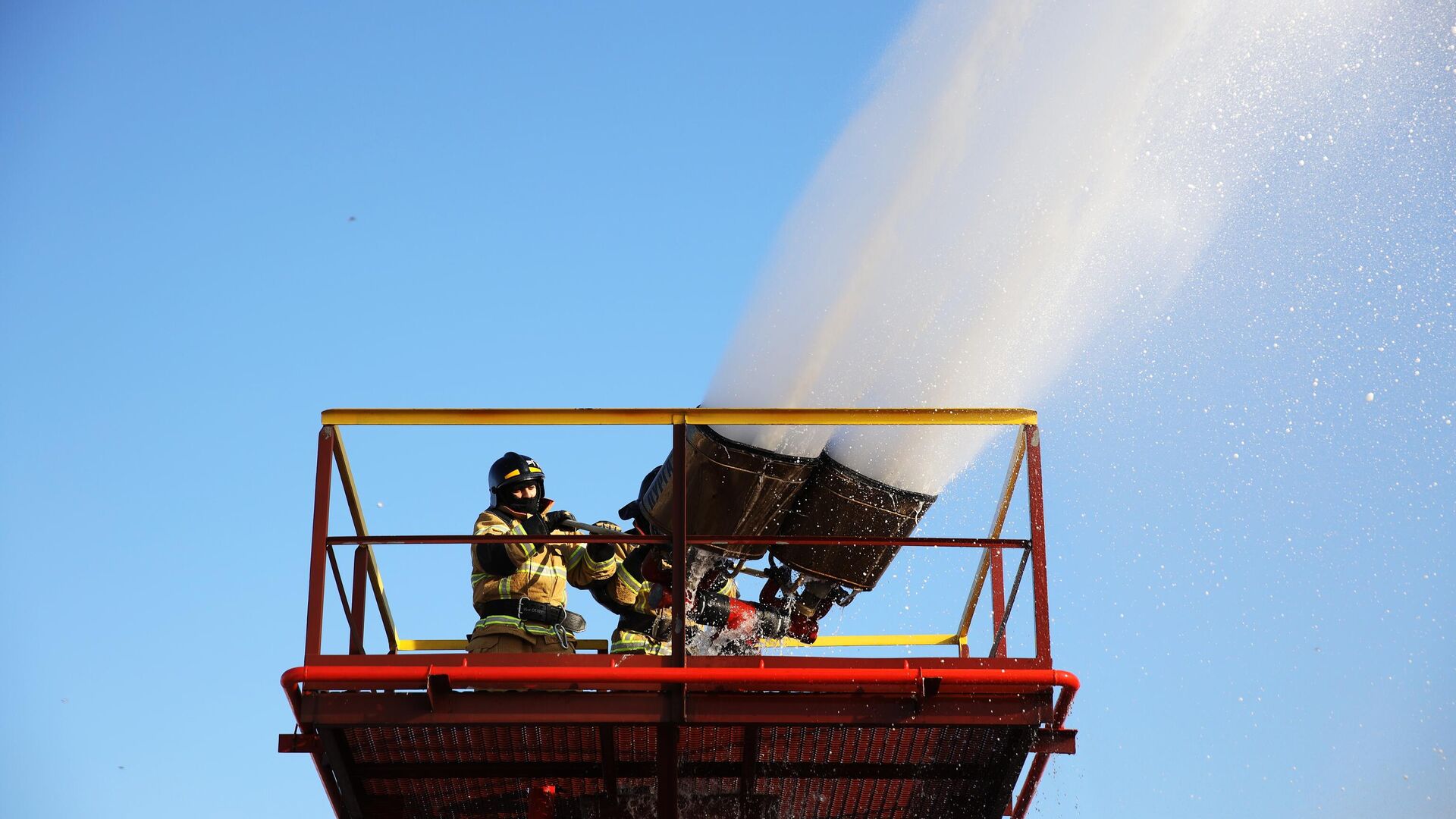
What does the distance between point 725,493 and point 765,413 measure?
877 millimetres

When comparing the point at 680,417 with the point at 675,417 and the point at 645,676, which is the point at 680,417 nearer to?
the point at 675,417

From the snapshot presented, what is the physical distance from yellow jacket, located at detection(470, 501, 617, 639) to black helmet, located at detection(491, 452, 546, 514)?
0.37ft

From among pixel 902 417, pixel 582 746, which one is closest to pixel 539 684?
pixel 582 746

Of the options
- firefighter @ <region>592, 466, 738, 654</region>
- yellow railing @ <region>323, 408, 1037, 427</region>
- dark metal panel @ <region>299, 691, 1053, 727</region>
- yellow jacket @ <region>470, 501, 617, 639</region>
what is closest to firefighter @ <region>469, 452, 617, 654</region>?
yellow jacket @ <region>470, 501, 617, 639</region>

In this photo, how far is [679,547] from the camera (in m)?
8.47

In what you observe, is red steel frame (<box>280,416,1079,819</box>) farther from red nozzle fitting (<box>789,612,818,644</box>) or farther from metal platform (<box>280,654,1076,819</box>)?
red nozzle fitting (<box>789,612,818,644</box>)

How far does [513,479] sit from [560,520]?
401 mm

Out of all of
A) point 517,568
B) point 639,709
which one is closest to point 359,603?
point 517,568

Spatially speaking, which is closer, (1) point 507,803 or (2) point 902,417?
(2) point 902,417

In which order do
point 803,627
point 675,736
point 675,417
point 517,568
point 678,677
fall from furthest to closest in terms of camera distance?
point 803,627 → point 517,568 → point 675,417 → point 675,736 → point 678,677

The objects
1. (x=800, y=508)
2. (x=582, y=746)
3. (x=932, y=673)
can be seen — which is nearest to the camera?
(x=932, y=673)

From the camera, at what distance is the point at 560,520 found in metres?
10.1

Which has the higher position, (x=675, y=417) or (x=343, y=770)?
(x=675, y=417)

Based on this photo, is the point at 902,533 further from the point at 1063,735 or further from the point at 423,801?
the point at 423,801
